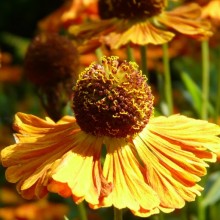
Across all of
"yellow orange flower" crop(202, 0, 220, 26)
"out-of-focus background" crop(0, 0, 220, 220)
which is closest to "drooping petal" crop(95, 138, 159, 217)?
"out-of-focus background" crop(0, 0, 220, 220)

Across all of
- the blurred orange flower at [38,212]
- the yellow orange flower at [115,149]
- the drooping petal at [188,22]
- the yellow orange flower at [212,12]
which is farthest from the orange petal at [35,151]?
the blurred orange flower at [38,212]

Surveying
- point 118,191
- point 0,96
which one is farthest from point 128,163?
point 0,96

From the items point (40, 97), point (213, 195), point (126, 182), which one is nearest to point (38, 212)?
point (40, 97)

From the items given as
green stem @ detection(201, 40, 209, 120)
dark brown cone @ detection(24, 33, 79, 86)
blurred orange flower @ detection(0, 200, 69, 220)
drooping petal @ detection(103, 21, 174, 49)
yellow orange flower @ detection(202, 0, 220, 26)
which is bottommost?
blurred orange flower @ detection(0, 200, 69, 220)

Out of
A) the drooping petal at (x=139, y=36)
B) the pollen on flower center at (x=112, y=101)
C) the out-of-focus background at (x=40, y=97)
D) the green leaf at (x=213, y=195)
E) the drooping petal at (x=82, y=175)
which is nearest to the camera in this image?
the drooping petal at (x=82, y=175)

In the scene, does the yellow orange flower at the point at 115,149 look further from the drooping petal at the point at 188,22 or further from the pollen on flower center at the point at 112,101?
the drooping petal at the point at 188,22

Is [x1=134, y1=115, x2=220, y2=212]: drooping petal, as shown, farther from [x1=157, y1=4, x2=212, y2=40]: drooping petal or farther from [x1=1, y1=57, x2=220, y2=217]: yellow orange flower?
[x1=157, y1=4, x2=212, y2=40]: drooping petal

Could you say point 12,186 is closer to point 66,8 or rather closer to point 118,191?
point 66,8
